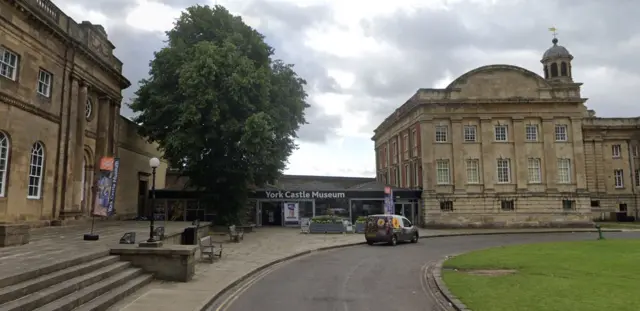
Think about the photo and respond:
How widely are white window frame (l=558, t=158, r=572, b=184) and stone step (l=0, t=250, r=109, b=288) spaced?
41.3 meters

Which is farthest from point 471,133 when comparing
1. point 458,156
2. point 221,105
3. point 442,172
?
point 221,105

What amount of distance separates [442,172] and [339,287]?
3159cm

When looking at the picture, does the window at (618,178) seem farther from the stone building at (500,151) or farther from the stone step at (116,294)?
the stone step at (116,294)

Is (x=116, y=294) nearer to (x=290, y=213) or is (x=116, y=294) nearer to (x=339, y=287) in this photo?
(x=339, y=287)

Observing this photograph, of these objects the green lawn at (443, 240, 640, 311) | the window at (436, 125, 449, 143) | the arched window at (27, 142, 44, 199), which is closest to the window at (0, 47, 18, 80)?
the arched window at (27, 142, 44, 199)

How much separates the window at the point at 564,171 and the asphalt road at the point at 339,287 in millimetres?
28920

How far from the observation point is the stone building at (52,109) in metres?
19.1

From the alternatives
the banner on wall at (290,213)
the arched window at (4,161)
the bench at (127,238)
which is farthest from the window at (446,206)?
the arched window at (4,161)

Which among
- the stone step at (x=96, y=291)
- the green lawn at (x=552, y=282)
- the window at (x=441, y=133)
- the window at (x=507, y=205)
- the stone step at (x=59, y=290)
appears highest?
the window at (x=441, y=133)

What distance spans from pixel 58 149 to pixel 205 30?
12.2 meters

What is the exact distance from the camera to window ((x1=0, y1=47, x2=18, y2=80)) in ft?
61.6

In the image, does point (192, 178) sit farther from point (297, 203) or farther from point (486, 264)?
point (486, 264)

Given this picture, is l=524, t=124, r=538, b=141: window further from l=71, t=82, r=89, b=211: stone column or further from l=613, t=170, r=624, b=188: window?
l=71, t=82, r=89, b=211: stone column

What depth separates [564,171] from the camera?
138 ft
